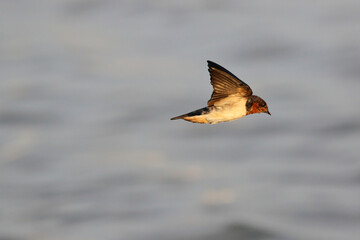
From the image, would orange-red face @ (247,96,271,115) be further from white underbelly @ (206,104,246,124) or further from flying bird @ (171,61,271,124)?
white underbelly @ (206,104,246,124)

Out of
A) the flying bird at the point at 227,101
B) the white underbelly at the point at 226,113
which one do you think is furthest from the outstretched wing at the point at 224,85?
the white underbelly at the point at 226,113

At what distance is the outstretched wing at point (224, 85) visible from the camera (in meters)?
10.5

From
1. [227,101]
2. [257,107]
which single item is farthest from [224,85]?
[257,107]

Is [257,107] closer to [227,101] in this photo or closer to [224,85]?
[227,101]

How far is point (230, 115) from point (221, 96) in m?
0.57

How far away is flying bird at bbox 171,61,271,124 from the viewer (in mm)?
10034

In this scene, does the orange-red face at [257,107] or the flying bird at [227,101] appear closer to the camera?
the flying bird at [227,101]

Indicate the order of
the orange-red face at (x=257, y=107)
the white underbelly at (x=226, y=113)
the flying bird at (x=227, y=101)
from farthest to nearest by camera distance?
1. the orange-red face at (x=257, y=107)
2. the flying bird at (x=227, y=101)
3. the white underbelly at (x=226, y=113)

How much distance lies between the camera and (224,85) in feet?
34.8

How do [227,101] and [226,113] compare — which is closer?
[226,113]

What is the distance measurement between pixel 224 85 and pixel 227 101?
27cm

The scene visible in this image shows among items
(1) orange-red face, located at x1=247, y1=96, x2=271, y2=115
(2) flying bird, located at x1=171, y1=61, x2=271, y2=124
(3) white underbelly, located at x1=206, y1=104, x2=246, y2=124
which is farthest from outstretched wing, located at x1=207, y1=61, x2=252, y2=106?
(3) white underbelly, located at x1=206, y1=104, x2=246, y2=124

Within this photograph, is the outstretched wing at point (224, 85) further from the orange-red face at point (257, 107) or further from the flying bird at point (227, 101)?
the orange-red face at point (257, 107)

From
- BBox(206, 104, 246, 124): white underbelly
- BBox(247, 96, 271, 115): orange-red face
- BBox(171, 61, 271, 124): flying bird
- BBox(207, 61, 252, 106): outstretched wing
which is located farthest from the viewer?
BBox(207, 61, 252, 106): outstretched wing
